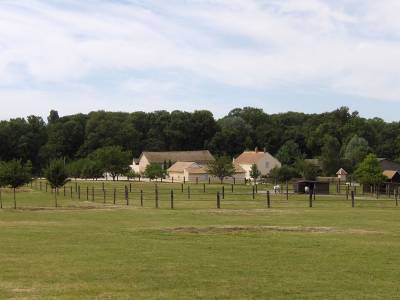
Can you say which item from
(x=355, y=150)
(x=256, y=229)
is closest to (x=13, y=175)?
(x=256, y=229)

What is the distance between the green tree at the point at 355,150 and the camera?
376ft

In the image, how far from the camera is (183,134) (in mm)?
160500

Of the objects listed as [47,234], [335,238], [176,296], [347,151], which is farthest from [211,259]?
[347,151]

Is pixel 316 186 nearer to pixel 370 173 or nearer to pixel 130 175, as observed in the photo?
pixel 370 173

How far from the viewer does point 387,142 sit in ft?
469

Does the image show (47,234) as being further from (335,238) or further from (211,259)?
(335,238)

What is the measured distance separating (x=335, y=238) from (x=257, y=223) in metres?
6.65

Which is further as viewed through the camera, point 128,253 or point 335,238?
point 335,238

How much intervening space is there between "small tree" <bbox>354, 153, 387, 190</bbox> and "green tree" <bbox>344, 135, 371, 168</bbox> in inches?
1858

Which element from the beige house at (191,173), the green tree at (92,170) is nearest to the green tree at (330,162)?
the beige house at (191,173)

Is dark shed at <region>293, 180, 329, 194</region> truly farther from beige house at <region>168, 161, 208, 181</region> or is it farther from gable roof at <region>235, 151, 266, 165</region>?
gable roof at <region>235, 151, 266, 165</region>

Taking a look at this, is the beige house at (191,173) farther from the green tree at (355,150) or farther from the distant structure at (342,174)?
the green tree at (355,150)

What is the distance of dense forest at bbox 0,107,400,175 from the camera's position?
469 ft

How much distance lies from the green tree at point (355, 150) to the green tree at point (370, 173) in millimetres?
47203
